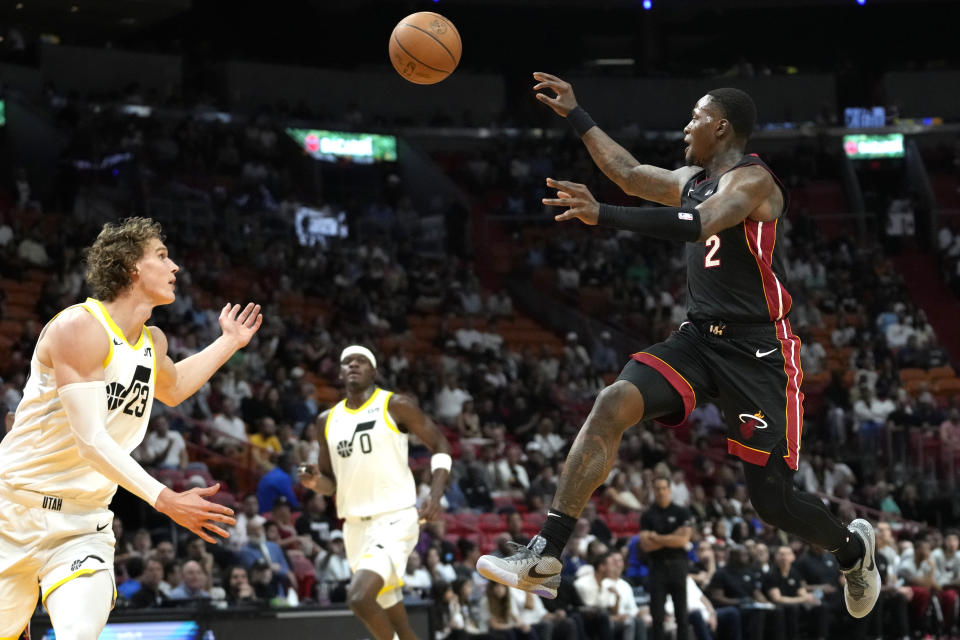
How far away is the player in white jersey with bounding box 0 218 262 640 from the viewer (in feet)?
16.5

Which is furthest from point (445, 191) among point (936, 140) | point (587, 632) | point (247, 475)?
point (587, 632)

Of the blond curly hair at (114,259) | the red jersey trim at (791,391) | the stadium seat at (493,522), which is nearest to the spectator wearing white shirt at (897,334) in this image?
the stadium seat at (493,522)

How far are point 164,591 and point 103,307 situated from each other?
21.8 ft

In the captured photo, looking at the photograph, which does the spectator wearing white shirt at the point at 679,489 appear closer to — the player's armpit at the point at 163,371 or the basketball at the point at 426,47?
the basketball at the point at 426,47

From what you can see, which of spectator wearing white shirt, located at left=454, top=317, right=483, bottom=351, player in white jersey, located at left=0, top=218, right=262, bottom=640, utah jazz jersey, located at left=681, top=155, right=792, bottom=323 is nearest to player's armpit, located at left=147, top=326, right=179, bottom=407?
player in white jersey, located at left=0, top=218, right=262, bottom=640

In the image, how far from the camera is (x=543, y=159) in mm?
29031

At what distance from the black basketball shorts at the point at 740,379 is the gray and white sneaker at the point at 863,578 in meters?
0.84

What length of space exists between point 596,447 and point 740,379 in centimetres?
77

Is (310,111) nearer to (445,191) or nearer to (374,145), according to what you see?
(374,145)

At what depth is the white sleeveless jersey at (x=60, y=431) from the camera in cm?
526

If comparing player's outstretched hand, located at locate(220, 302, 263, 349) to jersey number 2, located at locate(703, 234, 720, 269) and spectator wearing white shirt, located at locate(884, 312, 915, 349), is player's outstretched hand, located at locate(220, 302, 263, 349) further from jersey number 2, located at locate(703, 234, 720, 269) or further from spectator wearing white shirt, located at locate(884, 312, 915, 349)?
spectator wearing white shirt, located at locate(884, 312, 915, 349)

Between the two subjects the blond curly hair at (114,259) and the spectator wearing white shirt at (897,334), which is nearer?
the blond curly hair at (114,259)

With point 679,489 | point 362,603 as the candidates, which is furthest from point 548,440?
point 362,603

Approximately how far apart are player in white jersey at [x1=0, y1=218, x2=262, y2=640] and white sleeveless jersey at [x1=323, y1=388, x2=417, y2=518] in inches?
148
